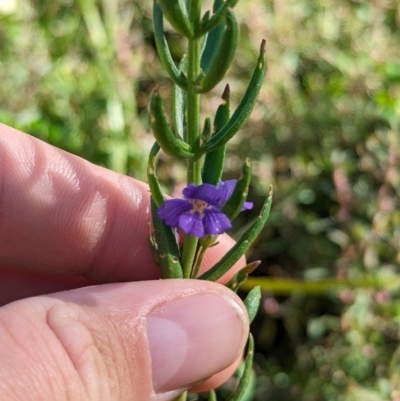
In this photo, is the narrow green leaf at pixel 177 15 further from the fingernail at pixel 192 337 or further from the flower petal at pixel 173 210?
the fingernail at pixel 192 337

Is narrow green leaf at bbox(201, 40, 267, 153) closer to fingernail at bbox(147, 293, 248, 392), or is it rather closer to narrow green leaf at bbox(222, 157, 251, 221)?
narrow green leaf at bbox(222, 157, 251, 221)

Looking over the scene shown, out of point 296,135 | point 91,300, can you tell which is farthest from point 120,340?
point 296,135

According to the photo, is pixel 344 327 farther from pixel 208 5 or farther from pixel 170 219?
pixel 208 5

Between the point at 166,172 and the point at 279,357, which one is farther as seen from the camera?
the point at 166,172

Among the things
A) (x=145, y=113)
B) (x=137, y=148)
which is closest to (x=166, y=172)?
(x=137, y=148)

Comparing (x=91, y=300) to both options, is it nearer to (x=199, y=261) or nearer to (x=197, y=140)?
(x=199, y=261)

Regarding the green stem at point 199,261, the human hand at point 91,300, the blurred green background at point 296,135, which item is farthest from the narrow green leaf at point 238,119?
the blurred green background at point 296,135
